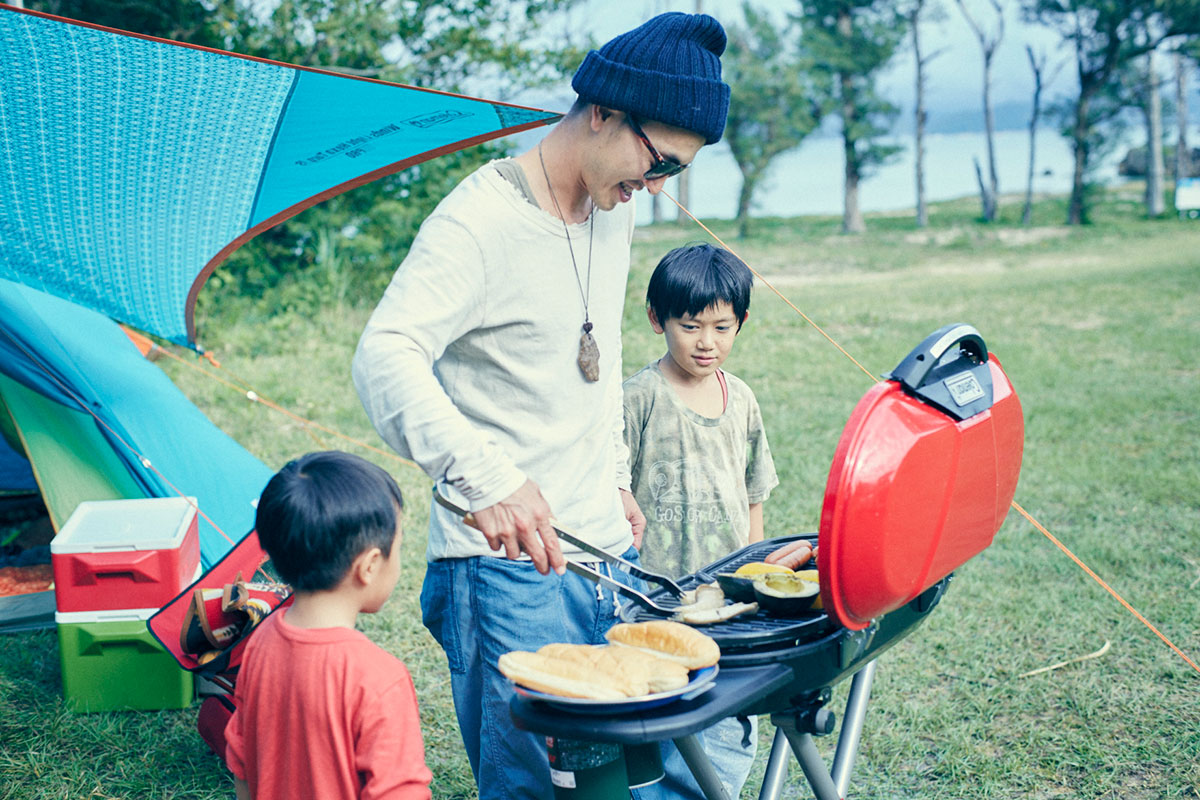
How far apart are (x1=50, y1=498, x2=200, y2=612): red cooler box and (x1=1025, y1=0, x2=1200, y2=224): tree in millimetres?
24697

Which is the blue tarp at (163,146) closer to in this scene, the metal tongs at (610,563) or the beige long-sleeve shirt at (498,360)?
the beige long-sleeve shirt at (498,360)

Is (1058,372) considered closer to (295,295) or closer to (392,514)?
(295,295)

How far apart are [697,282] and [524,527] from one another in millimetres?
1152

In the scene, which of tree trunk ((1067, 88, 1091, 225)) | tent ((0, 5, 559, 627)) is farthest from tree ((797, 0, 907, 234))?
tent ((0, 5, 559, 627))

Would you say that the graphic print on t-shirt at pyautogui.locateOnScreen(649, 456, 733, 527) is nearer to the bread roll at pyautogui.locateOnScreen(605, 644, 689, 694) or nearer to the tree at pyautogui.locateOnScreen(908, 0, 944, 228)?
the bread roll at pyautogui.locateOnScreen(605, 644, 689, 694)

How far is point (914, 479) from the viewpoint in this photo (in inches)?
59.5

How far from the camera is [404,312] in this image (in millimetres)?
1521

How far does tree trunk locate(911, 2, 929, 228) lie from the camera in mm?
26062

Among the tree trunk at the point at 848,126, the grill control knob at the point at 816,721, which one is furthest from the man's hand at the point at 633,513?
the tree trunk at the point at 848,126

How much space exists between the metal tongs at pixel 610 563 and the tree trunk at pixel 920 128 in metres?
25.0

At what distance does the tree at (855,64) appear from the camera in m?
25.3

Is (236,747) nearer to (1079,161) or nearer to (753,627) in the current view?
(753,627)

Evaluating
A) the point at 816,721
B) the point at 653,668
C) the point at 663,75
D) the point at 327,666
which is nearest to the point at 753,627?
the point at 816,721

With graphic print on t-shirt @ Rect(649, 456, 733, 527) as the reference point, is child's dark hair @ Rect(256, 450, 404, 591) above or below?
above
